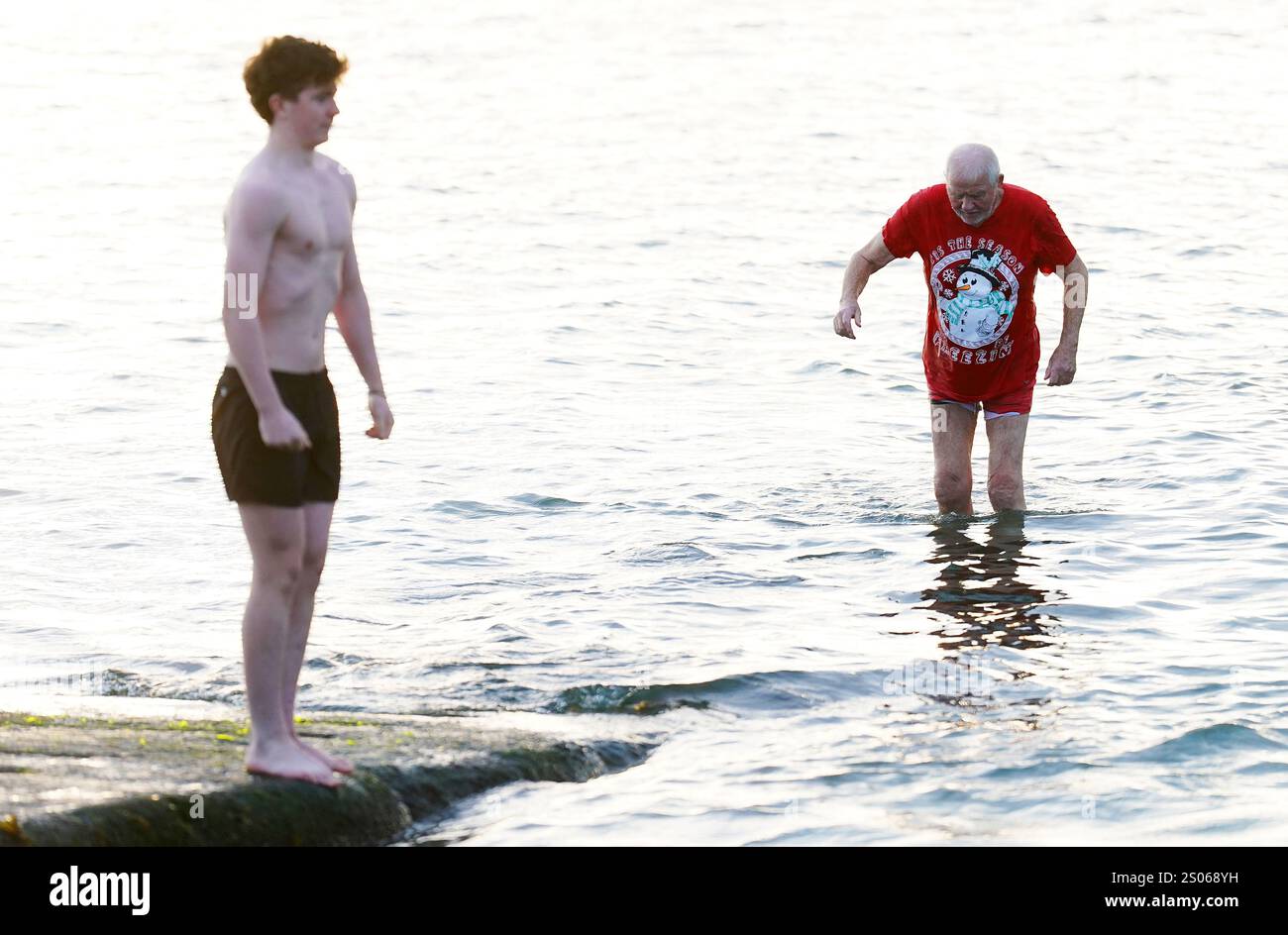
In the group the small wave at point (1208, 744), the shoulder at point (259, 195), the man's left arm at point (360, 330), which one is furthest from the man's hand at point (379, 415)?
the small wave at point (1208, 744)

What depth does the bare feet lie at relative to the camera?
5.02 metres

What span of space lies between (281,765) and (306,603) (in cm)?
45

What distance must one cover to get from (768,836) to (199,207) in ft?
58.2

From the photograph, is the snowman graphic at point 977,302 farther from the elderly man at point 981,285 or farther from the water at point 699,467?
the water at point 699,467

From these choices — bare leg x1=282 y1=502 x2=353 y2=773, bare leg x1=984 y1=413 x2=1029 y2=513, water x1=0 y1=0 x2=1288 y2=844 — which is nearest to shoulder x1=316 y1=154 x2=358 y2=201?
bare leg x1=282 y1=502 x2=353 y2=773

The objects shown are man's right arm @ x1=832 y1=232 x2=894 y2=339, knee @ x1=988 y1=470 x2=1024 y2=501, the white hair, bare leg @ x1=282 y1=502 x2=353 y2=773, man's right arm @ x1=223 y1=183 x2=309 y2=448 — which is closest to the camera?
man's right arm @ x1=223 y1=183 x2=309 y2=448

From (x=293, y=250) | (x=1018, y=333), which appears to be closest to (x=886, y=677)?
(x=1018, y=333)

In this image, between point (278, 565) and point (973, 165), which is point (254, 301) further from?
point (973, 165)

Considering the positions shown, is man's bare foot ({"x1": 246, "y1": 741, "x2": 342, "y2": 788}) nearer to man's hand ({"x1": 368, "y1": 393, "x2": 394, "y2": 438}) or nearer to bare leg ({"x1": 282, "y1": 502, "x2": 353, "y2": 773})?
bare leg ({"x1": 282, "y1": 502, "x2": 353, "y2": 773})

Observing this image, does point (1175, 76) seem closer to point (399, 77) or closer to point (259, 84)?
point (399, 77)

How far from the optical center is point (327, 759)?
5.06 m

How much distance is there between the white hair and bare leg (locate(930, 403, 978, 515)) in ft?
4.02

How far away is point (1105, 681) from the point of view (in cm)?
683

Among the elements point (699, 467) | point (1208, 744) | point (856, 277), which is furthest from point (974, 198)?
point (699, 467)
